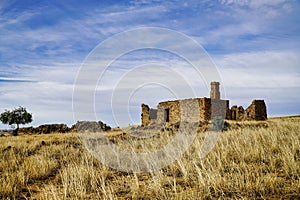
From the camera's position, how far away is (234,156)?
6.04 metres

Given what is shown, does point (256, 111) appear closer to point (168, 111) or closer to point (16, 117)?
point (168, 111)

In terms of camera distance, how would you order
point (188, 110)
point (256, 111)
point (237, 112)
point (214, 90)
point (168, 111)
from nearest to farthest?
point (188, 110) → point (256, 111) → point (168, 111) → point (237, 112) → point (214, 90)

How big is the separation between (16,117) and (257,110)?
3242 centimetres

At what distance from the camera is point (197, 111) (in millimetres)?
25359

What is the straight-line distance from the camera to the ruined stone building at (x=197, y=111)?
2528cm

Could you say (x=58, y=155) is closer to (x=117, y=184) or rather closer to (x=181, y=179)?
(x=117, y=184)

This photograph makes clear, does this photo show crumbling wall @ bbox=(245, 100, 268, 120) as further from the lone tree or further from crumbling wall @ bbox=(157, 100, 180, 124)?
the lone tree

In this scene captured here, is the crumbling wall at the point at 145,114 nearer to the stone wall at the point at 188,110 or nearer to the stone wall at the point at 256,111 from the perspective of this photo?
the stone wall at the point at 188,110

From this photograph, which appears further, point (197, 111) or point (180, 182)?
point (197, 111)

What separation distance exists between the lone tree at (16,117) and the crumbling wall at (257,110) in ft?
99.8

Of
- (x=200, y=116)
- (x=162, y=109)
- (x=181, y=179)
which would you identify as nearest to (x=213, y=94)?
(x=162, y=109)

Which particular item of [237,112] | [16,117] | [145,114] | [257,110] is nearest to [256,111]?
[257,110]

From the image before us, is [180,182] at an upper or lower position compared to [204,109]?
lower

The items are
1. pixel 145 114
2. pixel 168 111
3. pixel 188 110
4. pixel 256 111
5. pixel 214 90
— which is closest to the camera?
pixel 188 110
